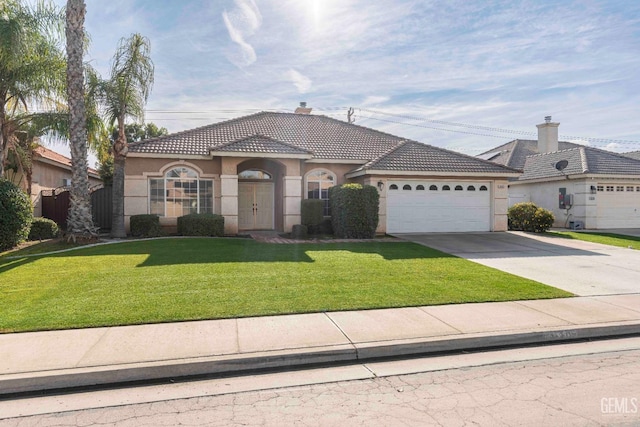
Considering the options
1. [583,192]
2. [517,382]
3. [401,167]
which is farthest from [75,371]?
[583,192]

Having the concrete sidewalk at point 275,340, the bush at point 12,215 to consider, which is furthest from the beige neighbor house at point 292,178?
the concrete sidewalk at point 275,340

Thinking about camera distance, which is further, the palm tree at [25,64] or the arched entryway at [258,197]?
the arched entryway at [258,197]

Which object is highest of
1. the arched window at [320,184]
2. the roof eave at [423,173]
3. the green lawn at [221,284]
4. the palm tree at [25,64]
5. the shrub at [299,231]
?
the palm tree at [25,64]

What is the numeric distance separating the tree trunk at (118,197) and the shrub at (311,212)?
7.19 m

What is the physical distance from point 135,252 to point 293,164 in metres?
7.52

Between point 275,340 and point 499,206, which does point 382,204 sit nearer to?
point 499,206

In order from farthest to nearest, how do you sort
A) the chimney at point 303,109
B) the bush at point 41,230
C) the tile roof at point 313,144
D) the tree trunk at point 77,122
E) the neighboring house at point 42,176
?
the chimney at point 303,109 < the neighboring house at point 42,176 < the tile roof at point 313,144 < the bush at point 41,230 < the tree trunk at point 77,122

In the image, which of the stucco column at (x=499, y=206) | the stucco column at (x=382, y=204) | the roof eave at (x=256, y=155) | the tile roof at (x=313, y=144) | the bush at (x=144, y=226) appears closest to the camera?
the bush at (x=144, y=226)

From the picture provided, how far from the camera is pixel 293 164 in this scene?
656 inches

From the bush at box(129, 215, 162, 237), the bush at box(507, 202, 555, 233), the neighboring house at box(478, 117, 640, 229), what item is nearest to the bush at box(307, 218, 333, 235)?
the bush at box(129, 215, 162, 237)

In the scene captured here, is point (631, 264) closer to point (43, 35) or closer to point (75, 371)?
point (75, 371)

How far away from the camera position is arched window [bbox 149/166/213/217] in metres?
16.5

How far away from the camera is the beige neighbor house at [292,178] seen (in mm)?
16250

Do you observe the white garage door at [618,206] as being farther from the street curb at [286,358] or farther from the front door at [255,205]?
the street curb at [286,358]
